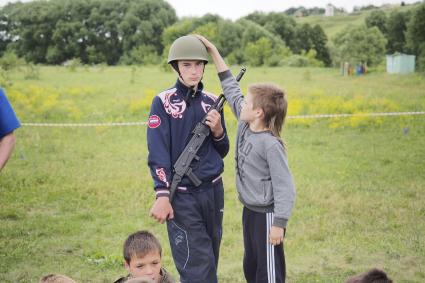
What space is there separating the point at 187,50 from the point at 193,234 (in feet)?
3.90

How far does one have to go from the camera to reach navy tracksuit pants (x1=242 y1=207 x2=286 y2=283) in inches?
124

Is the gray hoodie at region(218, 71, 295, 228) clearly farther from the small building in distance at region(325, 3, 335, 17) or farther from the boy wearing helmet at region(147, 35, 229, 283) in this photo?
the small building in distance at region(325, 3, 335, 17)

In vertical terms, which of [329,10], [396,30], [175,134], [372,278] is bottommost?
[372,278]

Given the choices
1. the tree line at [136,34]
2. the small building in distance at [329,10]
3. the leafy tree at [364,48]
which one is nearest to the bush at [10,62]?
the tree line at [136,34]

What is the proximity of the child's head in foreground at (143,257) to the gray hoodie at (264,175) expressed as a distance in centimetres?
66

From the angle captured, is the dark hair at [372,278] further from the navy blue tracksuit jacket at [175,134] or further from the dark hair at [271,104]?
the navy blue tracksuit jacket at [175,134]

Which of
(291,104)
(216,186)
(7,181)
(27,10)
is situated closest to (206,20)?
(27,10)

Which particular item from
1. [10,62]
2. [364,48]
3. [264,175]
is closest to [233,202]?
[264,175]

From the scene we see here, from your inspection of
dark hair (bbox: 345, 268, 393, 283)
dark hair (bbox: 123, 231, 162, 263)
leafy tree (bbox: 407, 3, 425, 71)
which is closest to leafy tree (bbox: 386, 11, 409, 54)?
leafy tree (bbox: 407, 3, 425, 71)

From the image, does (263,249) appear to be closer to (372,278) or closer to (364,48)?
(372,278)

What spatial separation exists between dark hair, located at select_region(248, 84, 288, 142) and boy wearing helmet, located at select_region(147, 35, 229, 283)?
284mm

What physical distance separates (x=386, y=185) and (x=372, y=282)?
19.7 feet

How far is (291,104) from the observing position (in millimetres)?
15266

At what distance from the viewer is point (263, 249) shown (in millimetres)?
3158
